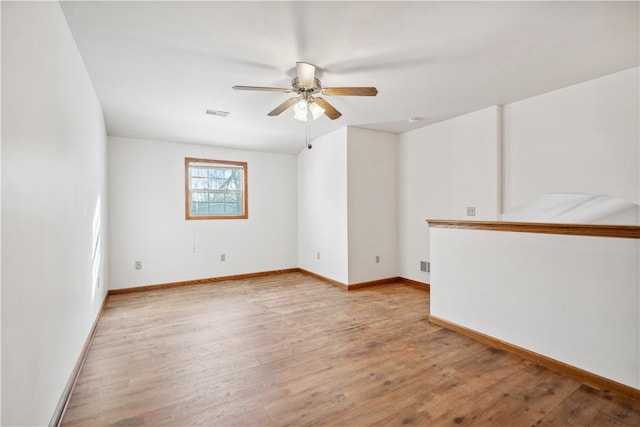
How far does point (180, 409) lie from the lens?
1.82m

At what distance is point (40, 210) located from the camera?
147 centimetres

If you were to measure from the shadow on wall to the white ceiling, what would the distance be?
3.83ft

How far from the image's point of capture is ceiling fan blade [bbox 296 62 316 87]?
2.39m

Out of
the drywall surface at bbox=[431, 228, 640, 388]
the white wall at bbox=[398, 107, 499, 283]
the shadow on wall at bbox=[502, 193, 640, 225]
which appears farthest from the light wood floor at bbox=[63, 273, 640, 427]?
the shadow on wall at bbox=[502, 193, 640, 225]

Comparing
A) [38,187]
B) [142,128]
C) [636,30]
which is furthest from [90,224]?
[636,30]

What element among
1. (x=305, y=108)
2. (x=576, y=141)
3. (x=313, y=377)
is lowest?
(x=313, y=377)

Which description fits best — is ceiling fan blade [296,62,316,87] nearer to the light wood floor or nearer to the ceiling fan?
the ceiling fan

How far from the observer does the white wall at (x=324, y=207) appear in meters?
4.63

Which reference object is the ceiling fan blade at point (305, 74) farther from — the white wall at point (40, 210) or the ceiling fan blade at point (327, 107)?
the white wall at point (40, 210)

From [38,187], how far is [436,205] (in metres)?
4.31

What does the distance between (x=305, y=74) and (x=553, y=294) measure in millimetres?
2584

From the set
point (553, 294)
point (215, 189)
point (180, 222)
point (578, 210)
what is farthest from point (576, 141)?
point (180, 222)

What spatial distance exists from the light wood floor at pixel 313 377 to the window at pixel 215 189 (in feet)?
7.02

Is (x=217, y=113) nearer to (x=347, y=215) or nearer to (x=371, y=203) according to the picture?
(x=347, y=215)
